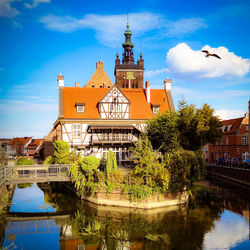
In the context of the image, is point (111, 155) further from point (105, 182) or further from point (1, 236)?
point (1, 236)

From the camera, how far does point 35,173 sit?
24422 mm

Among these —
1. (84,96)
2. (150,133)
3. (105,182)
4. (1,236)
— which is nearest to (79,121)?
(84,96)

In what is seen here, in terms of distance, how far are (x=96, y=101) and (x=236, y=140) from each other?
27625mm

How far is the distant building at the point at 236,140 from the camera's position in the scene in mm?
46519

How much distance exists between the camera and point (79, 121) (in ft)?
109

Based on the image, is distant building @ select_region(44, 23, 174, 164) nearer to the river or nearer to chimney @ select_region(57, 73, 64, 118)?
chimney @ select_region(57, 73, 64, 118)

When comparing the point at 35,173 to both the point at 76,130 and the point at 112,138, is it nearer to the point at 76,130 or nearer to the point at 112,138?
the point at 76,130

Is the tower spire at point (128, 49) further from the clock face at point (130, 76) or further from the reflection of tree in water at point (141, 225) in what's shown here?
the reflection of tree in water at point (141, 225)

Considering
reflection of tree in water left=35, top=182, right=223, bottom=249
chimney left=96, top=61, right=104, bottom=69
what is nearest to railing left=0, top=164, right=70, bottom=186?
reflection of tree in water left=35, top=182, right=223, bottom=249

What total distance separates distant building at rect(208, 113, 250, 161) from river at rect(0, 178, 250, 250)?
849 inches

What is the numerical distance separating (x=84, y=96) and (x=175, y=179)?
17.8 m

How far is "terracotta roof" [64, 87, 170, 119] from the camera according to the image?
112ft

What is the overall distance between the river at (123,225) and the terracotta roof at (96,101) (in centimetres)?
1117

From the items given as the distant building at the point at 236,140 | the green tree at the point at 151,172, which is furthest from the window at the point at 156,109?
the distant building at the point at 236,140
